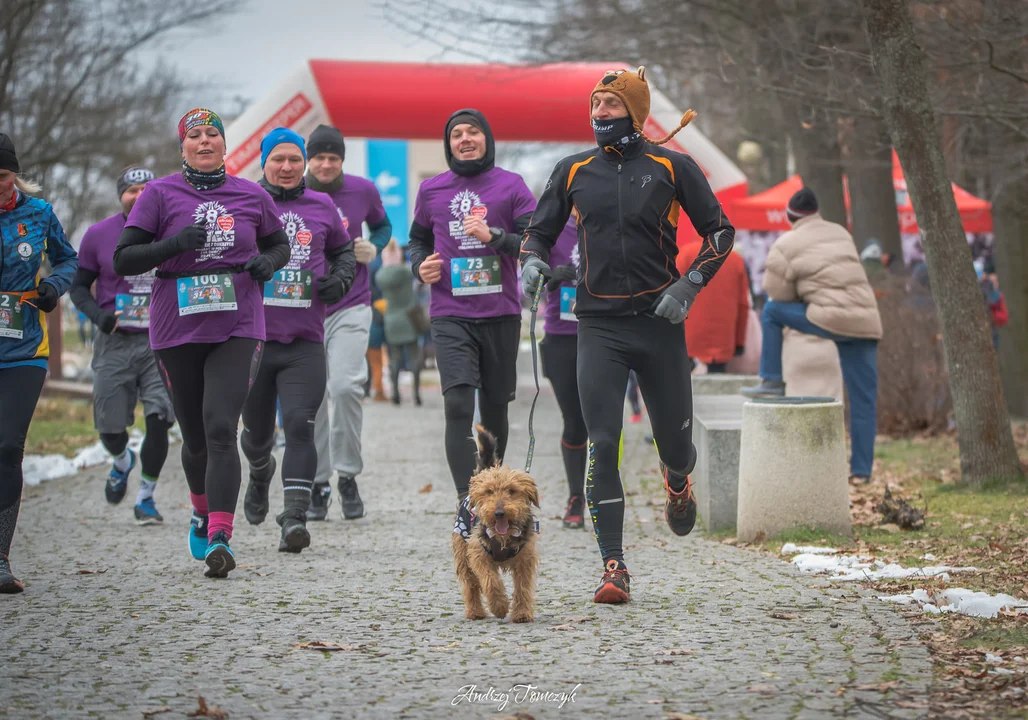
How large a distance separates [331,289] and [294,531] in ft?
4.60

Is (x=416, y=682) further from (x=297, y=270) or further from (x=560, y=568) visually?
(x=297, y=270)

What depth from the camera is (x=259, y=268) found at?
7.04 meters

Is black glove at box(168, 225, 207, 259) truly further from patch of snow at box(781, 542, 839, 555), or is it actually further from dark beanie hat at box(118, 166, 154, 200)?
patch of snow at box(781, 542, 839, 555)

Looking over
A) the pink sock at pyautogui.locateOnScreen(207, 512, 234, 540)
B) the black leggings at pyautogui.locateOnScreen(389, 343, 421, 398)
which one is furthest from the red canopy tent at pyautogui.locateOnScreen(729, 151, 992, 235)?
the pink sock at pyautogui.locateOnScreen(207, 512, 234, 540)

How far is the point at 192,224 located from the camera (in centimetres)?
703

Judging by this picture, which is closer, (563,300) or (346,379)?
(563,300)

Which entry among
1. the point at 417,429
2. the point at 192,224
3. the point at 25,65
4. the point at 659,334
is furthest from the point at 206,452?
the point at 25,65

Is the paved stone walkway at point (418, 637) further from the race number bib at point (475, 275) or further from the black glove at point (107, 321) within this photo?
the race number bib at point (475, 275)

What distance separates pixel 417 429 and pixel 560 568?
9.00 m

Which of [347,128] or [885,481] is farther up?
[347,128]

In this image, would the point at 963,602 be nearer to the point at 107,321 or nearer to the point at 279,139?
the point at 279,139

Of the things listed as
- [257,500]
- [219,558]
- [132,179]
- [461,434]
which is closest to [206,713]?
[219,558]

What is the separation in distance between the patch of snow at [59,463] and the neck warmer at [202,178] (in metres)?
5.47

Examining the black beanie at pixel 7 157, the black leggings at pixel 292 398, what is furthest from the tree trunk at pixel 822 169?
the black beanie at pixel 7 157
